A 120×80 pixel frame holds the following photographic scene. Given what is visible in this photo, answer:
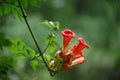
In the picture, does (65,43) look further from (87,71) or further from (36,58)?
(87,71)

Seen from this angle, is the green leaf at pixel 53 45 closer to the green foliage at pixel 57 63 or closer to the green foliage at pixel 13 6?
the green foliage at pixel 57 63

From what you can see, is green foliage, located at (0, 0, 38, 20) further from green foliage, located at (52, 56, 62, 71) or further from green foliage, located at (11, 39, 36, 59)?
green foliage, located at (52, 56, 62, 71)

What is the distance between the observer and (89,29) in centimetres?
1030

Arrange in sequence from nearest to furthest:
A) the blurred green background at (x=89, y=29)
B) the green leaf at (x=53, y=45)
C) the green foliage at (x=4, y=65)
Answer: the green leaf at (x=53, y=45)
the green foliage at (x=4, y=65)
the blurred green background at (x=89, y=29)

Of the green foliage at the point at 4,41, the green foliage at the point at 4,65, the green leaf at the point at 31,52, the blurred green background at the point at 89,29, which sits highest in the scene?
the green foliage at the point at 4,41

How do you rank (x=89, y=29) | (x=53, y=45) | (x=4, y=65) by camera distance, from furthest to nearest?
(x=89, y=29)
(x=4, y=65)
(x=53, y=45)

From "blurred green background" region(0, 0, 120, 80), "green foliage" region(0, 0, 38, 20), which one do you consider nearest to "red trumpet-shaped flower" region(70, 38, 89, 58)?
"green foliage" region(0, 0, 38, 20)

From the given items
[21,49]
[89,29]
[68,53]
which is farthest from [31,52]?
[89,29]

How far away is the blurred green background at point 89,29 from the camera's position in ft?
26.5

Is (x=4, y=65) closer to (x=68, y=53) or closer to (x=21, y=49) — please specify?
(x=21, y=49)

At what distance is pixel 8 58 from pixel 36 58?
0.20 metres

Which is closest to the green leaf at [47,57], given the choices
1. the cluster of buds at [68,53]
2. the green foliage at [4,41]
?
the cluster of buds at [68,53]

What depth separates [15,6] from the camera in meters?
1.97

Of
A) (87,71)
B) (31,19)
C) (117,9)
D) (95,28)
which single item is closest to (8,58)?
(117,9)
